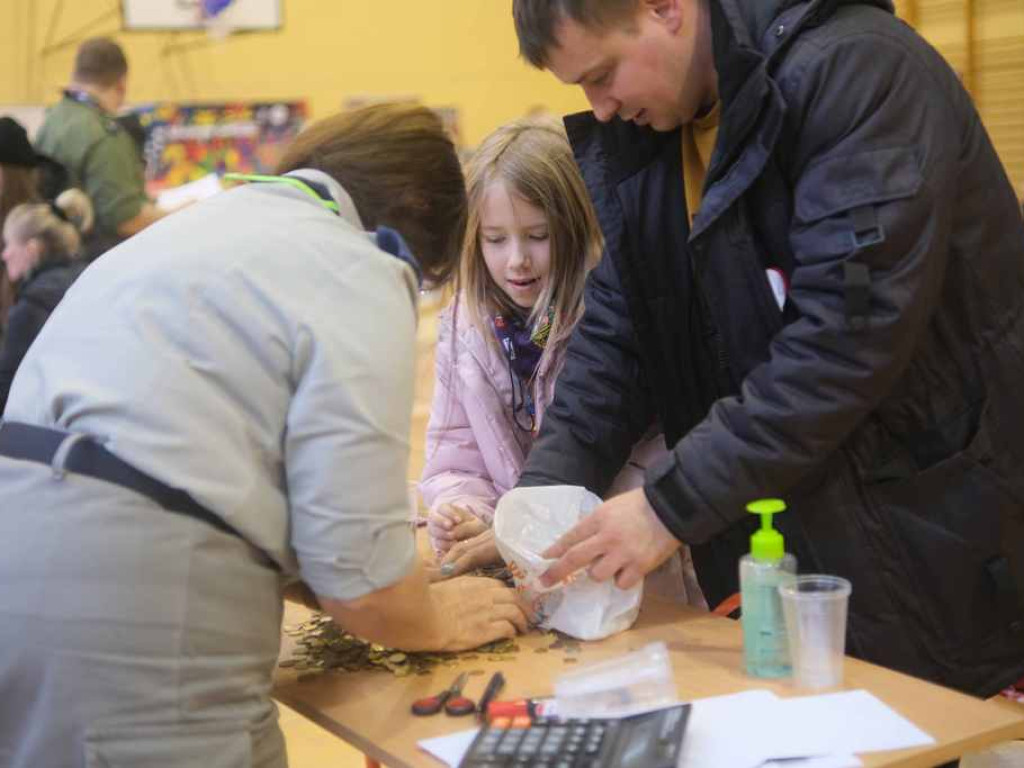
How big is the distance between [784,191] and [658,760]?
0.71 m

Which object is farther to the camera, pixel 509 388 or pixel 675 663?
pixel 509 388

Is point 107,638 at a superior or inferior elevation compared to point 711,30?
inferior

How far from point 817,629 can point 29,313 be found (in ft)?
8.54

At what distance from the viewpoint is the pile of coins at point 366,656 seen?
1.61 metres

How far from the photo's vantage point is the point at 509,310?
231cm

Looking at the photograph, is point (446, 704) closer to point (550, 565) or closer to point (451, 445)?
point (550, 565)

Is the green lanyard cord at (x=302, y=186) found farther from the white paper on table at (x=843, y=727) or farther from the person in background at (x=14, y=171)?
the person in background at (x=14, y=171)

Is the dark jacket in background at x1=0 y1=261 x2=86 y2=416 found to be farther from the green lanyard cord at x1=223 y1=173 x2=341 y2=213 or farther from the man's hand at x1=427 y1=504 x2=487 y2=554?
the green lanyard cord at x1=223 y1=173 x2=341 y2=213

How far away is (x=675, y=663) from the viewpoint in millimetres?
1561

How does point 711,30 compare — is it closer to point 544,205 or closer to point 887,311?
point 887,311

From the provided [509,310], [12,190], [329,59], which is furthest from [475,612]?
[329,59]

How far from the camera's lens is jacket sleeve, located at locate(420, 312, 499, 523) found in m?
2.26

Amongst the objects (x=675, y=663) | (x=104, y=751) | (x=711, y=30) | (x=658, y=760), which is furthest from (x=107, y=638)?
(x=711, y=30)

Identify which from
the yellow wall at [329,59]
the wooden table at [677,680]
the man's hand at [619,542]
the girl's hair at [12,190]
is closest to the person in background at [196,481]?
the wooden table at [677,680]
